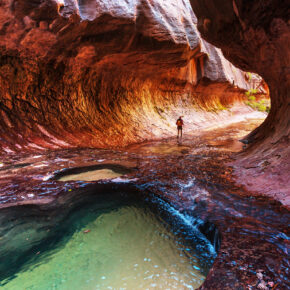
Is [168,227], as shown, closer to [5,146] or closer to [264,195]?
[264,195]

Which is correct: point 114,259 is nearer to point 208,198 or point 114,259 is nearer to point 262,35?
point 208,198

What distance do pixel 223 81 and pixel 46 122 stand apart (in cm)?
1734

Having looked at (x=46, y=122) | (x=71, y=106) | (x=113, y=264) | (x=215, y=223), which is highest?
(x=71, y=106)

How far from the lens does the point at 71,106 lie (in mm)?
9617

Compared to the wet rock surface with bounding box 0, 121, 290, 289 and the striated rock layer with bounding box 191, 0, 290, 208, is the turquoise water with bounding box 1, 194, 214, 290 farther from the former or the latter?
the striated rock layer with bounding box 191, 0, 290, 208

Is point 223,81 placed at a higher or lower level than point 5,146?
higher

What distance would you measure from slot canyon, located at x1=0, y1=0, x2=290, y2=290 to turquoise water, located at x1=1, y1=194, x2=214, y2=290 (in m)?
0.02

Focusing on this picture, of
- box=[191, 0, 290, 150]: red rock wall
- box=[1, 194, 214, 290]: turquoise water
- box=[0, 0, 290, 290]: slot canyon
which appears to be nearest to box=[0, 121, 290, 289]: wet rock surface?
box=[0, 0, 290, 290]: slot canyon

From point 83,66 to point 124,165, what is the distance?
253 inches

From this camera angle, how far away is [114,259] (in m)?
2.55

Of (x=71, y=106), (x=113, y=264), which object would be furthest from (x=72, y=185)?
(x=71, y=106)

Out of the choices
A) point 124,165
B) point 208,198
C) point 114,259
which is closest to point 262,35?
point 208,198

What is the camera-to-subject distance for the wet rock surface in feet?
6.46

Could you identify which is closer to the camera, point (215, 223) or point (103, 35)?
point (215, 223)
